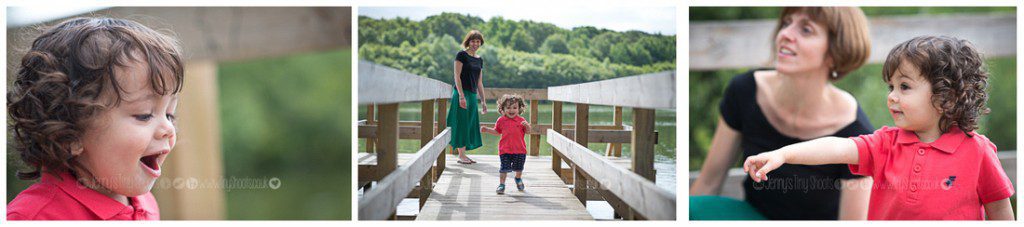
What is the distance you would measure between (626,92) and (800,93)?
68 cm

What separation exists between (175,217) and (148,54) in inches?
28.0

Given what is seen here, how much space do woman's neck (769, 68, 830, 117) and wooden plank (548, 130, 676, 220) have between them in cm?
57

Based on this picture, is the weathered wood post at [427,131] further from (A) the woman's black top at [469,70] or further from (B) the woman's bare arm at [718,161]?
(B) the woman's bare arm at [718,161]

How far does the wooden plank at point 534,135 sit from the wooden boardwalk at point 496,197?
0.03 m

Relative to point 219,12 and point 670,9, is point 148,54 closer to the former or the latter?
point 219,12

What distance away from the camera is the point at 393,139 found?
293 cm

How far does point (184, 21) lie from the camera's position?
298 cm

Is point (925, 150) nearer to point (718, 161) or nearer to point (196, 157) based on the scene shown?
point (718, 161)

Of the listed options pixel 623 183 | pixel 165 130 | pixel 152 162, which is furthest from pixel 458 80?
pixel 152 162

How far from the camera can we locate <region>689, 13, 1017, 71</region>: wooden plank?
304 cm

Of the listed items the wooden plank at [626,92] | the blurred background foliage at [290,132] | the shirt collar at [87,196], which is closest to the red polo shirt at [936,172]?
the wooden plank at [626,92]

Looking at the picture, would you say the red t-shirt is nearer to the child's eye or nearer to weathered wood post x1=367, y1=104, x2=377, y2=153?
weathered wood post x1=367, y1=104, x2=377, y2=153

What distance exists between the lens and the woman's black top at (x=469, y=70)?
2921mm
